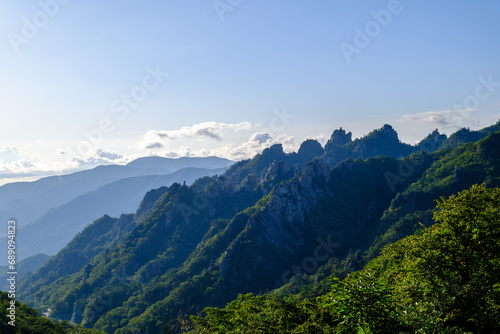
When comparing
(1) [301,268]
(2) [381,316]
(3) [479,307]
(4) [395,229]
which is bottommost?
(1) [301,268]

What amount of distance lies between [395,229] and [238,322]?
167015 millimetres

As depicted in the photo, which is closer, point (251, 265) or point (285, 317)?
point (285, 317)

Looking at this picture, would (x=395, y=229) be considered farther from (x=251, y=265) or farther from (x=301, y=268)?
(x=251, y=265)

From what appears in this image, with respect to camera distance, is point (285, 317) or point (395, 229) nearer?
point (285, 317)

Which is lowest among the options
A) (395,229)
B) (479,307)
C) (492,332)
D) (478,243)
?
(395,229)

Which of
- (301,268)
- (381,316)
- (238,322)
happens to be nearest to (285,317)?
(238,322)

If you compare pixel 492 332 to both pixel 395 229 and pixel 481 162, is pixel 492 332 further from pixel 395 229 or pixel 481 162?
pixel 481 162

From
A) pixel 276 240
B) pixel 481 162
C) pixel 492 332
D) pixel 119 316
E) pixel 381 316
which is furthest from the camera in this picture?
pixel 276 240

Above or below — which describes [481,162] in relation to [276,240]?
above

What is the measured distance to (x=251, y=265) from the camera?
7224 inches

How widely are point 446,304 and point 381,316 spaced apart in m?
7.20

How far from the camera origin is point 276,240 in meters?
198

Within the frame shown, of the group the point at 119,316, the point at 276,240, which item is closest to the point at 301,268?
the point at 276,240

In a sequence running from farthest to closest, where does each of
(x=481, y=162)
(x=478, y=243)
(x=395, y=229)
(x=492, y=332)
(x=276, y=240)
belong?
(x=276, y=240), (x=481, y=162), (x=395, y=229), (x=478, y=243), (x=492, y=332)
